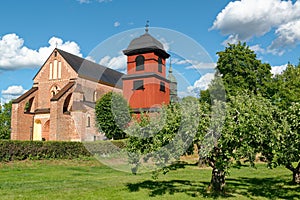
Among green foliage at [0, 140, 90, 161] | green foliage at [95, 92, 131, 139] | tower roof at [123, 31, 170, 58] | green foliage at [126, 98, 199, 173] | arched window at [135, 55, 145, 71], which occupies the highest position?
tower roof at [123, 31, 170, 58]

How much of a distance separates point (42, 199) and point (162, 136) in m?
Result: 4.19

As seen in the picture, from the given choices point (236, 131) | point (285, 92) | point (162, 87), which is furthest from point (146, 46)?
point (236, 131)

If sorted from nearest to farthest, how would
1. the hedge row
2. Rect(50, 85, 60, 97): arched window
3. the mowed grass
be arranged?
the mowed grass, the hedge row, Rect(50, 85, 60, 97): arched window

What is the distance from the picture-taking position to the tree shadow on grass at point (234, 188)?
1013cm

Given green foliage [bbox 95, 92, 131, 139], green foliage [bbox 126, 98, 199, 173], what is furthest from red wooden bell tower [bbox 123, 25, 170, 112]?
green foliage [bbox 126, 98, 199, 173]

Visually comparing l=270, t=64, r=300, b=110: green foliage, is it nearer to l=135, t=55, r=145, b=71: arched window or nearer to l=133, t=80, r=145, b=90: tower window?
l=133, t=80, r=145, b=90: tower window

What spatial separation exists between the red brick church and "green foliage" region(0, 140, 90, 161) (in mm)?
8860

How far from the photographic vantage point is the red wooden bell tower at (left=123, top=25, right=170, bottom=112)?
107 feet

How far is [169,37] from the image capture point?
11.8 meters

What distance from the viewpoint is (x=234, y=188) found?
37.1 feet

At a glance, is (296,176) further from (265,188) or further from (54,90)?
(54,90)

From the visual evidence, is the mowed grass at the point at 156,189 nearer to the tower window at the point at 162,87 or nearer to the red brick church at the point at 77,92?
the red brick church at the point at 77,92

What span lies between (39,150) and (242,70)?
22.0 metres

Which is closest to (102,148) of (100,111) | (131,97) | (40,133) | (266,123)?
(100,111)
